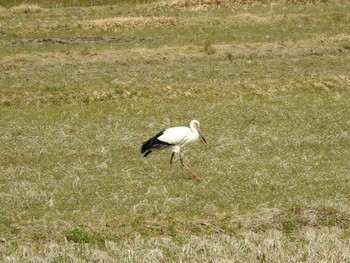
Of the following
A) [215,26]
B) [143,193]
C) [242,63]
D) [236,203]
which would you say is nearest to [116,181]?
[143,193]

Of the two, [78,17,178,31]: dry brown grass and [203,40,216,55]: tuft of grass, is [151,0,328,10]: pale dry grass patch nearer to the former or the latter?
[78,17,178,31]: dry brown grass

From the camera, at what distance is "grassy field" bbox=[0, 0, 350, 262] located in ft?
43.3

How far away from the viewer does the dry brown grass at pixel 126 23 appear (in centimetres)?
4759

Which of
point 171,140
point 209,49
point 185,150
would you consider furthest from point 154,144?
point 209,49

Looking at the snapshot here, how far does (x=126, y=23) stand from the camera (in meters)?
47.9

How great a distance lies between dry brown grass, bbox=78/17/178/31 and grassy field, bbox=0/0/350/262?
28 cm

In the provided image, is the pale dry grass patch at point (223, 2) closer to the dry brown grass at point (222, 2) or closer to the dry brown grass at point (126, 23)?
the dry brown grass at point (222, 2)

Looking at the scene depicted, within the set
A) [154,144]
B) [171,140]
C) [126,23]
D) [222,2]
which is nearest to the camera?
[154,144]

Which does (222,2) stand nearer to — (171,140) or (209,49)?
(209,49)

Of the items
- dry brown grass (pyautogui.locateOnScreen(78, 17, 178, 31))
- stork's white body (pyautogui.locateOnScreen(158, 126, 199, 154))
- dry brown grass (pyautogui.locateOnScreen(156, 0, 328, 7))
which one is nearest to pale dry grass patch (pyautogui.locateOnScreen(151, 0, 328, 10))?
dry brown grass (pyautogui.locateOnScreen(156, 0, 328, 7))

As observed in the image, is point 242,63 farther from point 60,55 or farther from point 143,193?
point 143,193

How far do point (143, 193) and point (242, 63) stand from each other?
778 inches

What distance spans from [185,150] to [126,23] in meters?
27.8

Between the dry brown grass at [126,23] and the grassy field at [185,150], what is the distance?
284 mm
